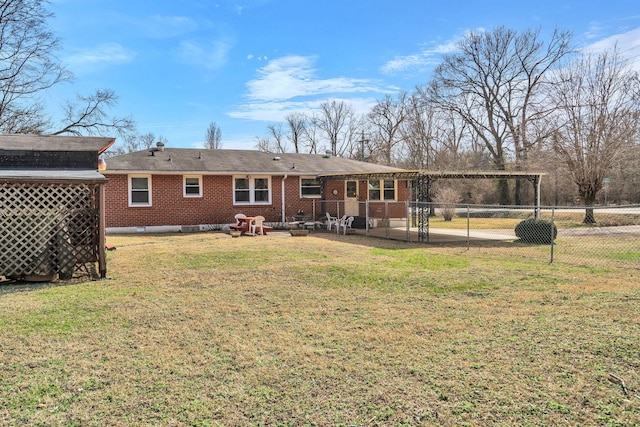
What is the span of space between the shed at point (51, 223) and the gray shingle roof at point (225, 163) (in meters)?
8.65

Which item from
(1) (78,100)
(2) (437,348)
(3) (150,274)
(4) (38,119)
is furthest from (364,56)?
(2) (437,348)

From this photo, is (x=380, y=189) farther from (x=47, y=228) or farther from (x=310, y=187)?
(x=47, y=228)

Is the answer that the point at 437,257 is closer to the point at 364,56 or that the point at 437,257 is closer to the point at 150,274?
the point at 150,274

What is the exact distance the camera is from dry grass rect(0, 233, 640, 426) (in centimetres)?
308

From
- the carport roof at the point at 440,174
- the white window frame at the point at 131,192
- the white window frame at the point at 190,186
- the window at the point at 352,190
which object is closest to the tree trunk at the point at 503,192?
the carport roof at the point at 440,174

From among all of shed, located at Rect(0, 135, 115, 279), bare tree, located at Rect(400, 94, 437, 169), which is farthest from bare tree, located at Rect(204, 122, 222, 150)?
shed, located at Rect(0, 135, 115, 279)

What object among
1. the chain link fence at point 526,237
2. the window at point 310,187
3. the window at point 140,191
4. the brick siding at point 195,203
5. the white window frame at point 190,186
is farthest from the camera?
the window at point 310,187

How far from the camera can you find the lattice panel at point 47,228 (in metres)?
7.63

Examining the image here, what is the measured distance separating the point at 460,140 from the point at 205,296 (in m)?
43.6

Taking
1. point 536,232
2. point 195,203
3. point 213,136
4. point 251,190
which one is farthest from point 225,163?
point 213,136

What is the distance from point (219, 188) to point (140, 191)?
325 centimetres

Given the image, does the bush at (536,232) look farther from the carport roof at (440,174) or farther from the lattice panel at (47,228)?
the lattice panel at (47,228)

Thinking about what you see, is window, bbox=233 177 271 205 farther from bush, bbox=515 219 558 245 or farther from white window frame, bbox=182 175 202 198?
bush, bbox=515 219 558 245

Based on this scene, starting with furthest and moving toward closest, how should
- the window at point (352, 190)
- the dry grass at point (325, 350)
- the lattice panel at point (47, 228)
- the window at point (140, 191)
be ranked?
the window at point (352, 190) → the window at point (140, 191) → the lattice panel at point (47, 228) → the dry grass at point (325, 350)
